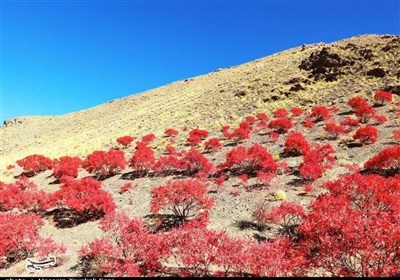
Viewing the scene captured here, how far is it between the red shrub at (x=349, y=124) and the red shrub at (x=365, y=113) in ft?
2.73

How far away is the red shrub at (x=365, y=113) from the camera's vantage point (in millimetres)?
29984

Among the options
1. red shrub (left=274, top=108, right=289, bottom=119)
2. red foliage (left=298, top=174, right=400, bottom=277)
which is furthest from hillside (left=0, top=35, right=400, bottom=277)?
red shrub (left=274, top=108, right=289, bottom=119)

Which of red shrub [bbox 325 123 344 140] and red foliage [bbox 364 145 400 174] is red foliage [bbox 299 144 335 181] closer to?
red foliage [bbox 364 145 400 174]

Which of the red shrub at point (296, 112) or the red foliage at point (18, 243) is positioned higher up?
the red shrub at point (296, 112)

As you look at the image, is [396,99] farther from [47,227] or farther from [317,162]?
[47,227]

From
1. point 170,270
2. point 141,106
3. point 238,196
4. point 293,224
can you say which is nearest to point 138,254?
point 170,270

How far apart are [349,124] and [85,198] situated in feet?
76.3

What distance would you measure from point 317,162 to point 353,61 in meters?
33.6

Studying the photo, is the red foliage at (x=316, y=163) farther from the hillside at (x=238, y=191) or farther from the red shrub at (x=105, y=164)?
the red shrub at (x=105, y=164)

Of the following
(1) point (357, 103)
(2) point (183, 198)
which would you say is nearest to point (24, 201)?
(2) point (183, 198)

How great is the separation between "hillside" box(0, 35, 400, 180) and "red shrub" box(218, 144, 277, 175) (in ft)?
49.1

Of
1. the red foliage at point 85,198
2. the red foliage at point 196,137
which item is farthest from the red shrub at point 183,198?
the red foliage at point 196,137

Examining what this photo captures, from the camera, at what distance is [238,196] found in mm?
19625

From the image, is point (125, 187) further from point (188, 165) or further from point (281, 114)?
point (281, 114)
